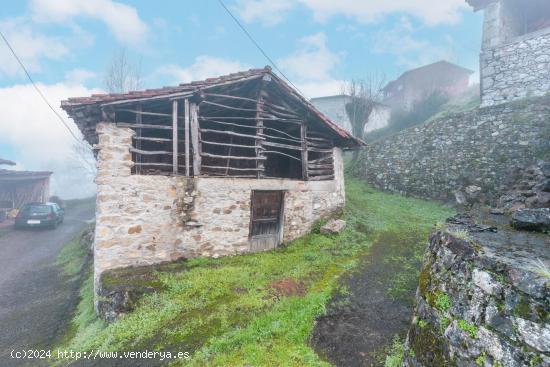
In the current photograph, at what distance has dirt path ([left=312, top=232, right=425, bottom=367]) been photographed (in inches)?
158

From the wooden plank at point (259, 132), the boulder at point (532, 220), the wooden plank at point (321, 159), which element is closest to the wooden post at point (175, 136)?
the wooden plank at point (259, 132)

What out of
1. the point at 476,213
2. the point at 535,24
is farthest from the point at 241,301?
the point at 535,24

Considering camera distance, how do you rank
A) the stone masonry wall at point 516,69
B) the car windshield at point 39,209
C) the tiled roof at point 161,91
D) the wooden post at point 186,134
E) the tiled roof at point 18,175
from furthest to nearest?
the tiled roof at point 18,175 → the car windshield at point 39,209 → the stone masonry wall at point 516,69 → the wooden post at point 186,134 → the tiled roof at point 161,91

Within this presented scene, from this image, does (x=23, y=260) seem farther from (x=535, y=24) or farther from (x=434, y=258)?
(x=535, y=24)

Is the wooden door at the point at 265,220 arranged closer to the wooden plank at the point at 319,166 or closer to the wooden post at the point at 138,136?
the wooden plank at the point at 319,166

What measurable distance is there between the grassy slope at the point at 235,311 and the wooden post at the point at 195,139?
2549 mm

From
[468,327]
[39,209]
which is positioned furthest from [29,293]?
[468,327]

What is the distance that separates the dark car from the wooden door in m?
15.1

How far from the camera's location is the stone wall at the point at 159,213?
6496 millimetres

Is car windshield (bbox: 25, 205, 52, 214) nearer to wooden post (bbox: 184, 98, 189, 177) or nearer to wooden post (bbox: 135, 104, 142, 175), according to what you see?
wooden post (bbox: 135, 104, 142, 175)

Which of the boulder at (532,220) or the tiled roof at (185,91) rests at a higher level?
the tiled roof at (185,91)

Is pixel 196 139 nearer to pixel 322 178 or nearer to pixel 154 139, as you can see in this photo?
pixel 154 139

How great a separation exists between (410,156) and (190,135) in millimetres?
10991

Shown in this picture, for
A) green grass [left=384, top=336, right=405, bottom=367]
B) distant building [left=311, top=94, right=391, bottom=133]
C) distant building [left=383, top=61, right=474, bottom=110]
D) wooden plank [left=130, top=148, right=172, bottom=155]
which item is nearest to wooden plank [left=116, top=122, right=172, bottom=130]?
wooden plank [left=130, top=148, right=172, bottom=155]
